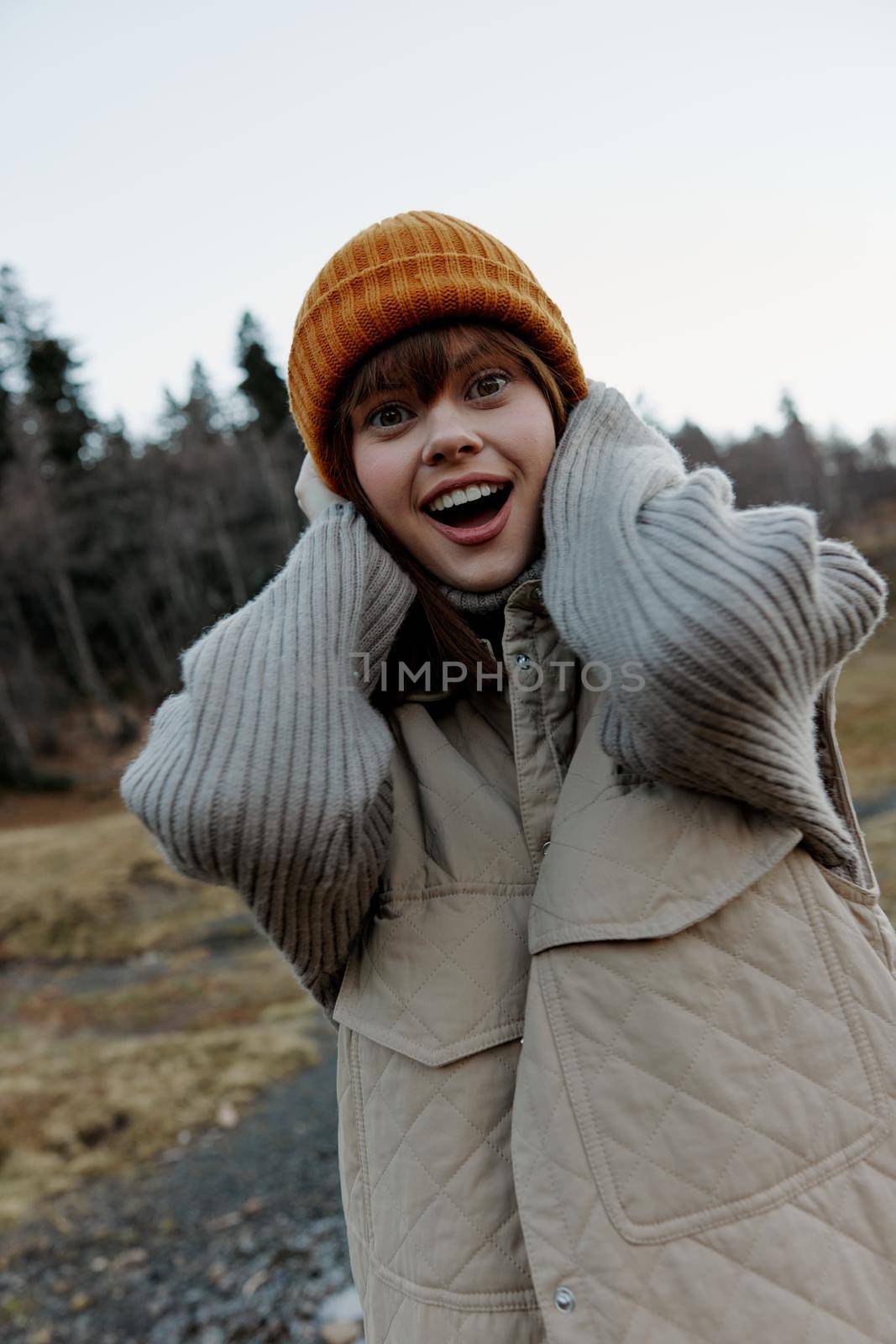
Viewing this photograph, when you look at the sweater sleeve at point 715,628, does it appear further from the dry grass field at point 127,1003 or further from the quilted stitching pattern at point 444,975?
the dry grass field at point 127,1003

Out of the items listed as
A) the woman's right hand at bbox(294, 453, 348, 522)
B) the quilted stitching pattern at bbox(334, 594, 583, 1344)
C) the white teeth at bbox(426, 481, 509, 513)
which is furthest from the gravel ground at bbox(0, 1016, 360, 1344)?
the white teeth at bbox(426, 481, 509, 513)

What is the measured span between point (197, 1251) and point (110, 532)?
30.9 m

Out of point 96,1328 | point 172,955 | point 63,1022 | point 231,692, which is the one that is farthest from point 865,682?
point 231,692

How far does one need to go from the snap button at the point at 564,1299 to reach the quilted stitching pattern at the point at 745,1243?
1 cm

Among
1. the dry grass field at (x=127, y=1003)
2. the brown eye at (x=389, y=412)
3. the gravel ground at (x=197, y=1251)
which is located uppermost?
the brown eye at (x=389, y=412)

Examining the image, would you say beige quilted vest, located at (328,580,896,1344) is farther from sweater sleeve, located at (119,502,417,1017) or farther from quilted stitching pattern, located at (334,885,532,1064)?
sweater sleeve, located at (119,502,417,1017)

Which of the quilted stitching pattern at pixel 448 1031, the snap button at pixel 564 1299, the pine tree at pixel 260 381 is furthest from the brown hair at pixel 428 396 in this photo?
the pine tree at pixel 260 381

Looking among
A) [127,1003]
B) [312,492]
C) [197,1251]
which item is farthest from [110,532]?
[312,492]

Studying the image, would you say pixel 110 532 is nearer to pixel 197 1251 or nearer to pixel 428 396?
pixel 197 1251

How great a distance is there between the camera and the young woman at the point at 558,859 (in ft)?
3.51

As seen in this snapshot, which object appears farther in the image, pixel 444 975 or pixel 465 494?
pixel 465 494

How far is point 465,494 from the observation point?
1.54 m

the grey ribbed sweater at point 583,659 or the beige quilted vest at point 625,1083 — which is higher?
the grey ribbed sweater at point 583,659

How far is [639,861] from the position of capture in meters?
1.17
